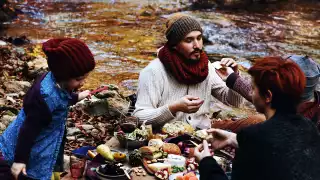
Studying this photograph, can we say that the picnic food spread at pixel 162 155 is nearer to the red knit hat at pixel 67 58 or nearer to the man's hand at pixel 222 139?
the man's hand at pixel 222 139

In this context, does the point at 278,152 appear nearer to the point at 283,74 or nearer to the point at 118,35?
the point at 283,74

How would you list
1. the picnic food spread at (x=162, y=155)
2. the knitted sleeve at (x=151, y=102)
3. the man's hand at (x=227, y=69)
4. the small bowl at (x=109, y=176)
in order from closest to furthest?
the small bowl at (x=109, y=176)
the picnic food spread at (x=162, y=155)
the knitted sleeve at (x=151, y=102)
the man's hand at (x=227, y=69)

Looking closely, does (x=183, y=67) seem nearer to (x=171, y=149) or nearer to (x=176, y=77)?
(x=176, y=77)

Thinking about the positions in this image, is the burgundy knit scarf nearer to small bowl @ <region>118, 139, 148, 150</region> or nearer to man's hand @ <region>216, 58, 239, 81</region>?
man's hand @ <region>216, 58, 239, 81</region>

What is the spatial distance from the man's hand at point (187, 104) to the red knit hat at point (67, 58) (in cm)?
120

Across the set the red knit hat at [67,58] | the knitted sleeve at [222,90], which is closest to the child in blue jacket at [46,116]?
the red knit hat at [67,58]

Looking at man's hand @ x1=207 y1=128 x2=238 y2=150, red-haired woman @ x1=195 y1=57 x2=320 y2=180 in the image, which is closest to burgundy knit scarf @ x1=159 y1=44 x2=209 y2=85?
man's hand @ x1=207 y1=128 x2=238 y2=150

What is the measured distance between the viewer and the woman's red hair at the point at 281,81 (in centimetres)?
288

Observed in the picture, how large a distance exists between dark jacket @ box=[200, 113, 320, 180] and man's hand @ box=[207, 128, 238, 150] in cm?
61

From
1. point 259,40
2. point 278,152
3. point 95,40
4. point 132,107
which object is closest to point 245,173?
point 278,152

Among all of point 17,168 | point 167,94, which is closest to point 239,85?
point 167,94

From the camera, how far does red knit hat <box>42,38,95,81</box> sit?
354 cm

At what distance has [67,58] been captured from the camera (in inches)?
140

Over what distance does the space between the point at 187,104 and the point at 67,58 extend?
1.40 metres
